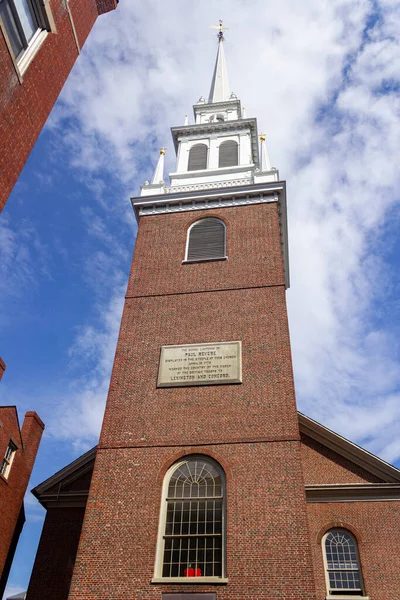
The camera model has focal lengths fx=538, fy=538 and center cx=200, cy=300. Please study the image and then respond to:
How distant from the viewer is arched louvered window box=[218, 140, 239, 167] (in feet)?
83.8

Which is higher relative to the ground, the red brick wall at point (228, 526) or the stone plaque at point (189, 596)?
the red brick wall at point (228, 526)

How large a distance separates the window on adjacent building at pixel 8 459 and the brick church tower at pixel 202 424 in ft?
25.2

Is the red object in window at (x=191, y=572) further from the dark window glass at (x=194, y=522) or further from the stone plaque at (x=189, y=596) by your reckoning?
the stone plaque at (x=189, y=596)

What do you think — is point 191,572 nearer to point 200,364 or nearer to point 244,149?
point 200,364

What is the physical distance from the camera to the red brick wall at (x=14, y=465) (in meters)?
20.2

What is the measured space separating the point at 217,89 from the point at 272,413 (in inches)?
960

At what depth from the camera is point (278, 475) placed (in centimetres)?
1377

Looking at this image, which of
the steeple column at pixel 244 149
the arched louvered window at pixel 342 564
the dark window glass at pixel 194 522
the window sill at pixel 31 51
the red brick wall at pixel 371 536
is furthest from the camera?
the steeple column at pixel 244 149

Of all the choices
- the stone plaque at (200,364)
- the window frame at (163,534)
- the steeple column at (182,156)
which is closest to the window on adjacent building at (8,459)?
the stone plaque at (200,364)

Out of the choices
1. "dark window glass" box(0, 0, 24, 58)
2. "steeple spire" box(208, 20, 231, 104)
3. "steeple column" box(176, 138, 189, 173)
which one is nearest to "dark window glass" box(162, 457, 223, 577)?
"dark window glass" box(0, 0, 24, 58)

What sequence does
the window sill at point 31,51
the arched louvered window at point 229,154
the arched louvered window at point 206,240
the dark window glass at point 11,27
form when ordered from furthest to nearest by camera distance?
the arched louvered window at point 229,154 < the arched louvered window at point 206,240 < the window sill at point 31,51 < the dark window glass at point 11,27

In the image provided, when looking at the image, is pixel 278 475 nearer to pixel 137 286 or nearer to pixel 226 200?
pixel 137 286

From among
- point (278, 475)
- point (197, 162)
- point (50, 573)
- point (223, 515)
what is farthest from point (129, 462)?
point (197, 162)

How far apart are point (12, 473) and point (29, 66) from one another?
53.5 ft
